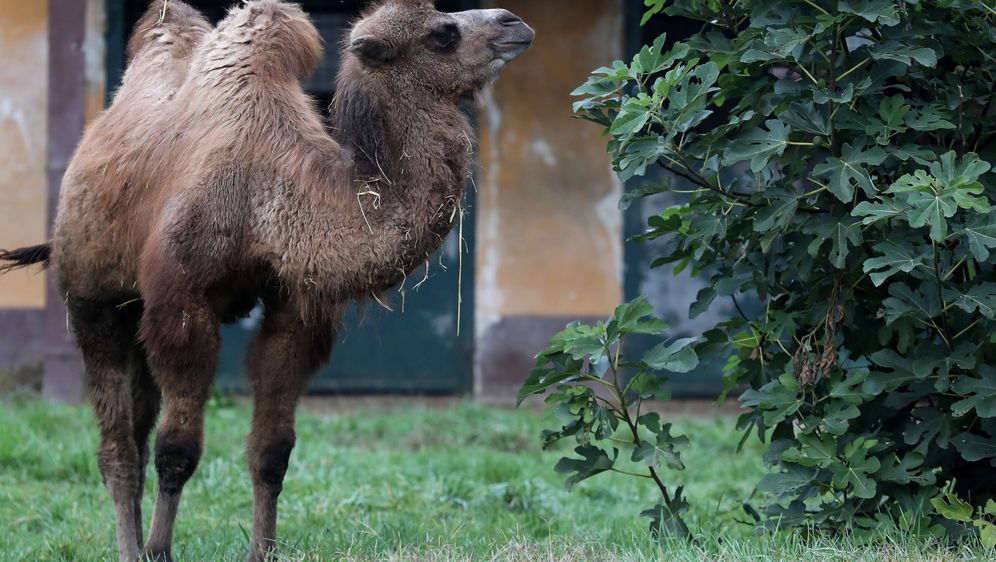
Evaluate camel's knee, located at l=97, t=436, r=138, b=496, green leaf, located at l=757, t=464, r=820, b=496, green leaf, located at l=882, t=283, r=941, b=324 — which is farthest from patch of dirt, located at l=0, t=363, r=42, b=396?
green leaf, located at l=882, t=283, r=941, b=324

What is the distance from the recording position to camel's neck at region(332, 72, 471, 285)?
4.57m

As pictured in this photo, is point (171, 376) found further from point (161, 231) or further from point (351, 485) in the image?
point (351, 485)

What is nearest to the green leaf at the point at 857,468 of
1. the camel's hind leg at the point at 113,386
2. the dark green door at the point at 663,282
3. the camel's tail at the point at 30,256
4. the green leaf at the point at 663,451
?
the green leaf at the point at 663,451

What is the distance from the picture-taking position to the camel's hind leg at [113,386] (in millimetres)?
5211

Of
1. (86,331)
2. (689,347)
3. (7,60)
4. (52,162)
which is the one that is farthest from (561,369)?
(7,60)

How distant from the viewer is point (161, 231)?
4660 millimetres

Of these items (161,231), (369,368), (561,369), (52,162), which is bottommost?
(369,368)

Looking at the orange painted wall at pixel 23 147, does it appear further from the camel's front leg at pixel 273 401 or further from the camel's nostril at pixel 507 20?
the camel's nostril at pixel 507 20

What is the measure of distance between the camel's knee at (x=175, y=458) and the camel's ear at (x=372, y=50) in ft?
5.42

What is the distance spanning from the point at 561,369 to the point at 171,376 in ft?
4.99

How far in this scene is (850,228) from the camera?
428 centimetres

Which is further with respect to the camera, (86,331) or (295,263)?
(86,331)

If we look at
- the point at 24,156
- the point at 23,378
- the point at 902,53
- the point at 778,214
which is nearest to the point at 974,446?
the point at 778,214

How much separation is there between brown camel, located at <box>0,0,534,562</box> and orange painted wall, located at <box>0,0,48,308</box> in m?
5.94
